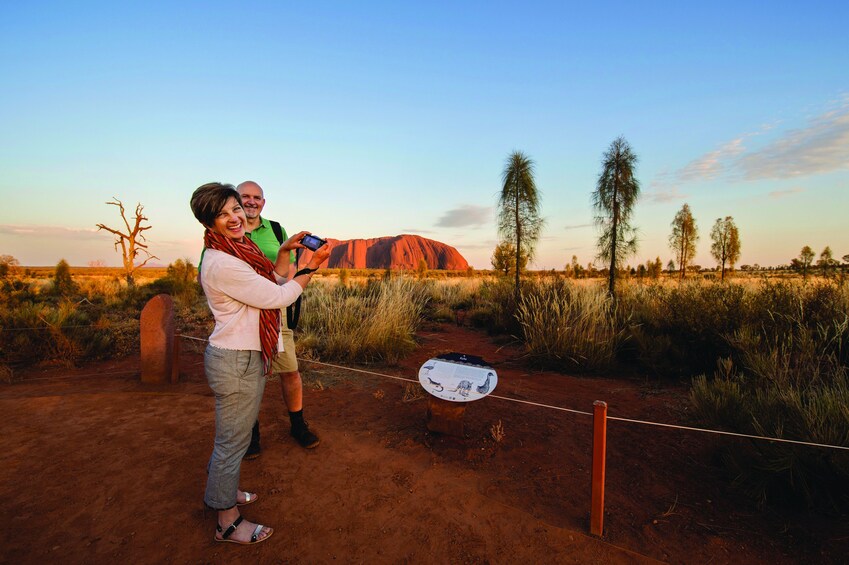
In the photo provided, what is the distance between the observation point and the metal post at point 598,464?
236cm

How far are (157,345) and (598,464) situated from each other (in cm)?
568

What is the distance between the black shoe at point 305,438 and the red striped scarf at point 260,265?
1579 millimetres

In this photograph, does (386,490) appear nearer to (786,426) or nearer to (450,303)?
(786,426)

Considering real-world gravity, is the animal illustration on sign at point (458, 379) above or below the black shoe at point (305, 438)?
above

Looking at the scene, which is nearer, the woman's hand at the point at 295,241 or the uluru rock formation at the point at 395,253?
the woman's hand at the point at 295,241

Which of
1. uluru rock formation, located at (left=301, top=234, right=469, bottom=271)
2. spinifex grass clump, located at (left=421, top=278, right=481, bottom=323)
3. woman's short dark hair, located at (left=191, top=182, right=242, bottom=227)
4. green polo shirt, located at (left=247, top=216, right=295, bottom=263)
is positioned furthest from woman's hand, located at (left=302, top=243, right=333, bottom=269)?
uluru rock formation, located at (left=301, top=234, right=469, bottom=271)

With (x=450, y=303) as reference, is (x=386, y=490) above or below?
below

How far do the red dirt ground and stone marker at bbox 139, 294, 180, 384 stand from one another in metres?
0.70

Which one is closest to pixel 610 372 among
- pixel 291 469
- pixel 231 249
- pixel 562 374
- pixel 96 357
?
pixel 562 374

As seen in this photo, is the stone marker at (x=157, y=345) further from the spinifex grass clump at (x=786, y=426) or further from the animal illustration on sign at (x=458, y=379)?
the spinifex grass clump at (x=786, y=426)

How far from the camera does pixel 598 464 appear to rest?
7.90ft

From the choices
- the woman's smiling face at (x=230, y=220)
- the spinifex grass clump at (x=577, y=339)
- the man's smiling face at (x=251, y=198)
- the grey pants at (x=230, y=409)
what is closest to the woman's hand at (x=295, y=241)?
the woman's smiling face at (x=230, y=220)

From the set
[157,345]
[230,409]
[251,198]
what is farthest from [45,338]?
[230,409]

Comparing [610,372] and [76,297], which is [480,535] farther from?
[76,297]
